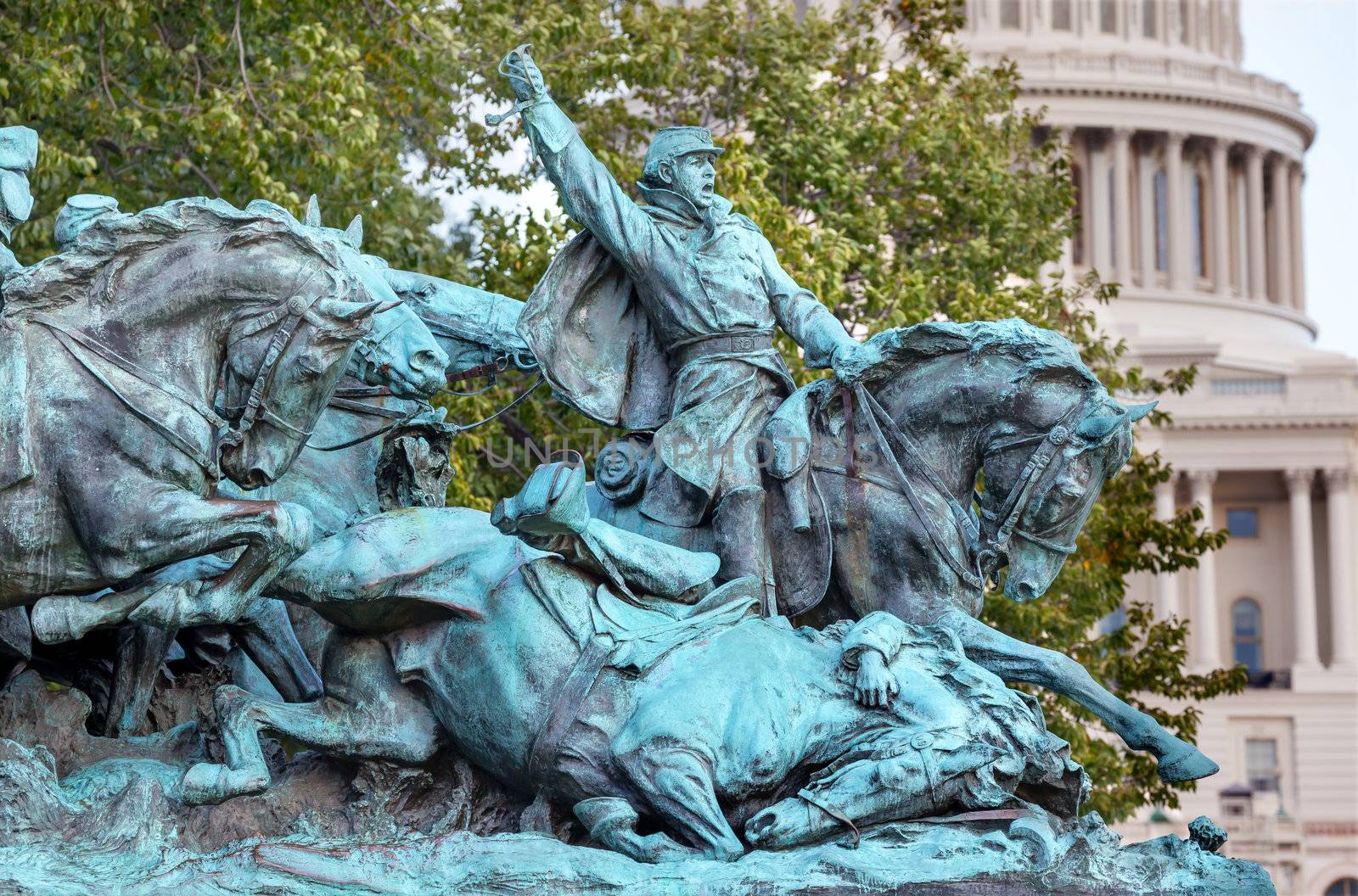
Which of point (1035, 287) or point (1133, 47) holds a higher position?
point (1133, 47)

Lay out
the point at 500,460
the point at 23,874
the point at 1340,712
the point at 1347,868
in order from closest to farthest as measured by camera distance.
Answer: the point at 23,874 → the point at 500,460 → the point at 1347,868 → the point at 1340,712

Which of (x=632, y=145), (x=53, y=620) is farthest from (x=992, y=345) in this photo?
(x=632, y=145)

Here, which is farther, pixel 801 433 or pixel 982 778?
pixel 801 433

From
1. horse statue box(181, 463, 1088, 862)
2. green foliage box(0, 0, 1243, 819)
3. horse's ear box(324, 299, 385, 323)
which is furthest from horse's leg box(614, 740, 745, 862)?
green foliage box(0, 0, 1243, 819)

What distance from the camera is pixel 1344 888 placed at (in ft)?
169

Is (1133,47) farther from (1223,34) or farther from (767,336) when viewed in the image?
(767,336)

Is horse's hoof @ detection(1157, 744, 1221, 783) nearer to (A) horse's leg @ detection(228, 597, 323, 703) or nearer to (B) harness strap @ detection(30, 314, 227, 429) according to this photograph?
(A) horse's leg @ detection(228, 597, 323, 703)

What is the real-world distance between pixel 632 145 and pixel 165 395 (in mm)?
14602

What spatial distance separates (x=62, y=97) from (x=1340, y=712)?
54.0m

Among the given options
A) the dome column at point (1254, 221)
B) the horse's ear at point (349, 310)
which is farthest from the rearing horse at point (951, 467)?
the dome column at point (1254, 221)

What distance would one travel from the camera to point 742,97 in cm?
2214

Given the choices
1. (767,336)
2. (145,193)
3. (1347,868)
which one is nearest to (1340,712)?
(1347,868)

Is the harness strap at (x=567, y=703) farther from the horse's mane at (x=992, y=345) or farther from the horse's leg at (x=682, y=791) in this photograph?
the horse's mane at (x=992, y=345)

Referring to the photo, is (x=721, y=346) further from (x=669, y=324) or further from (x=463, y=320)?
(x=463, y=320)
